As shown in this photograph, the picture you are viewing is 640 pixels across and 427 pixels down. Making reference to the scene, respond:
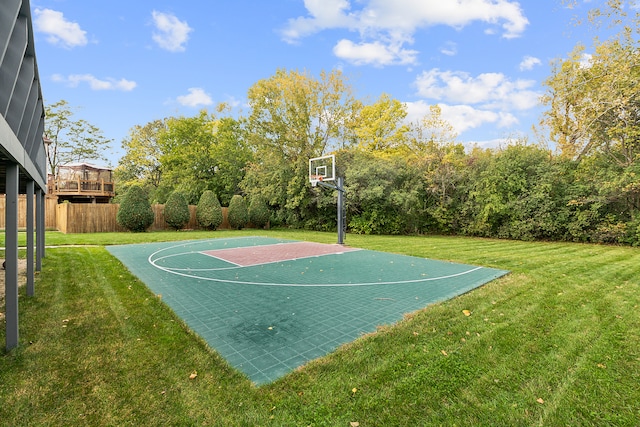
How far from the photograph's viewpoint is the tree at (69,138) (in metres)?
23.2

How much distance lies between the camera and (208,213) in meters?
18.9

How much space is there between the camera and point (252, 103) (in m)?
21.2

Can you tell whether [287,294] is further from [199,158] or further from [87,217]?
[199,158]

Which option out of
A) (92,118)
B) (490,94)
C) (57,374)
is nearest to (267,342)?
(57,374)

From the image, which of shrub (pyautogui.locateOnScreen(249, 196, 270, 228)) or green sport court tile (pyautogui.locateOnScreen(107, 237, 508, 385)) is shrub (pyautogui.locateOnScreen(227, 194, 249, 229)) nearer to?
shrub (pyautogui.locateOnScreen(249, 196, 270, 228))

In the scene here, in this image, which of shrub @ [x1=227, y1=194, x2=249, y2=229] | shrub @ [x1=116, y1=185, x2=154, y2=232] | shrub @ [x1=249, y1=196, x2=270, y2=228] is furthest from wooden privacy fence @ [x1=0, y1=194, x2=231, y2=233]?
shrub @ [x1=249, y1=196, x2=270, y2=228]

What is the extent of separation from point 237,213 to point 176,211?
360 centimetres

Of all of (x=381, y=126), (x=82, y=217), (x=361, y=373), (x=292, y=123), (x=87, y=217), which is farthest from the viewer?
(x=381, y=126)

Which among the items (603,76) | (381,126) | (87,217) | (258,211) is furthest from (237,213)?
(603,76)

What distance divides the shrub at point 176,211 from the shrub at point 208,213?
2.91 feet

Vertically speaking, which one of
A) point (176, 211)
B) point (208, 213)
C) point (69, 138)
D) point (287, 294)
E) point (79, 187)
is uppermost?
point (69, 138)

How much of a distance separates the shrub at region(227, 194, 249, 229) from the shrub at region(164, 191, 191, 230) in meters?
2.69

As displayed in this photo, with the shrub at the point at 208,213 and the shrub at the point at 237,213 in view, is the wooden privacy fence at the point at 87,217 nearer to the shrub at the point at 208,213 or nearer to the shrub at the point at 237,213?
the shrub at the point at 208,213

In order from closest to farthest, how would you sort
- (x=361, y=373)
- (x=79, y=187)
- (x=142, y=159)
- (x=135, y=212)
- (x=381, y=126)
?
(x=361, y=373), (x=135, y=212), (x=79, y=187), (x=381, y=126), (x=142, y=159)
